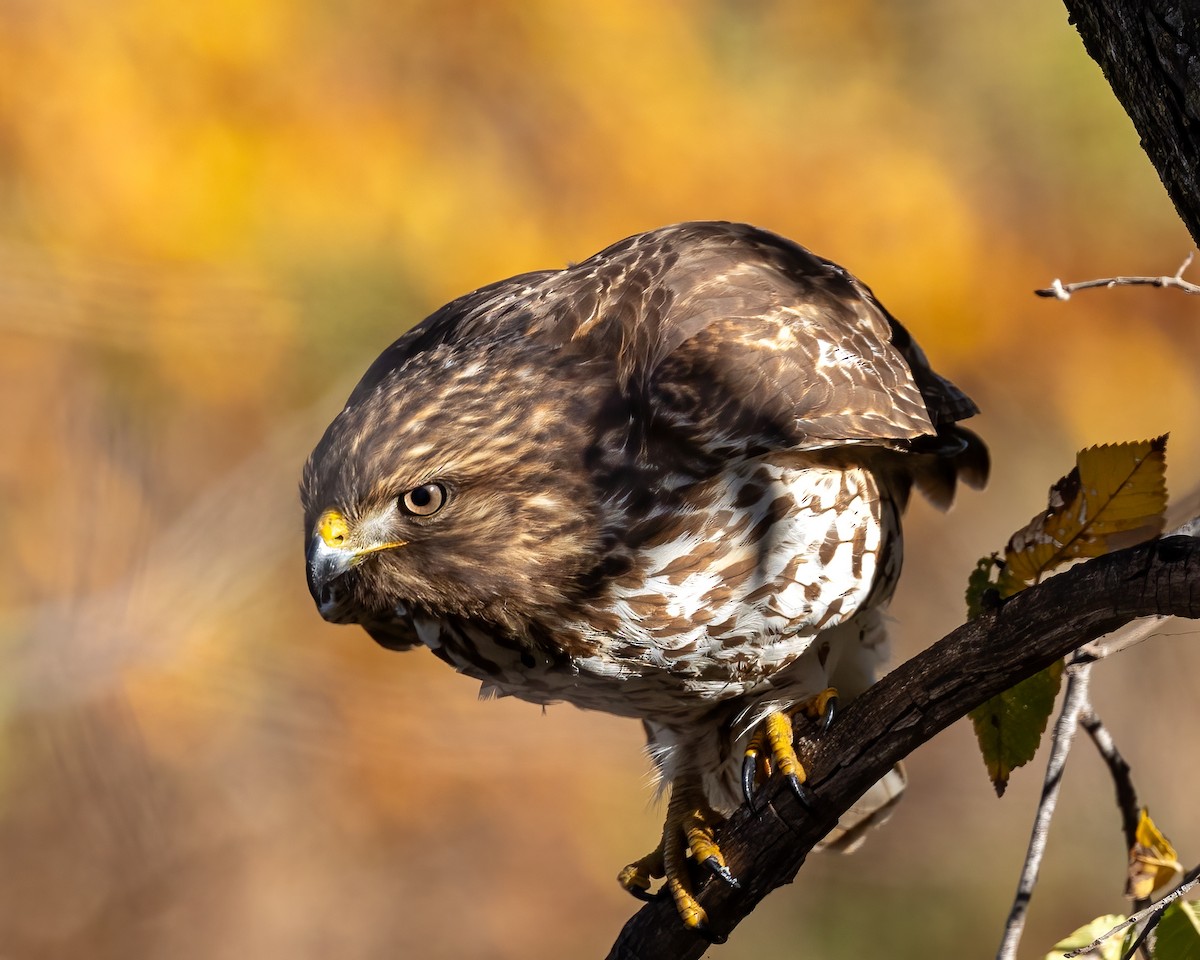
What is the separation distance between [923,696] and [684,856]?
3.79 feet

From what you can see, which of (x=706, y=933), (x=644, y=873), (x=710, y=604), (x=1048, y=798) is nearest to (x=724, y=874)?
(x=706, y=933)

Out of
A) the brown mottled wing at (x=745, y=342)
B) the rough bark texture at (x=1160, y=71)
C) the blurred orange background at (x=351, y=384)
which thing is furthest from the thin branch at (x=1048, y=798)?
the blurred orange background at (x=351, y=384)

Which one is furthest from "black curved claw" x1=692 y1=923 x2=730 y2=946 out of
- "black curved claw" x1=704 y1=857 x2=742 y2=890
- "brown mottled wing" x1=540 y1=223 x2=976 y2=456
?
"brown mottled wing" x1=540 y1=223 x2=976 y2=456

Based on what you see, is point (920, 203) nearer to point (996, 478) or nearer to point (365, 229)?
point (996, 478)

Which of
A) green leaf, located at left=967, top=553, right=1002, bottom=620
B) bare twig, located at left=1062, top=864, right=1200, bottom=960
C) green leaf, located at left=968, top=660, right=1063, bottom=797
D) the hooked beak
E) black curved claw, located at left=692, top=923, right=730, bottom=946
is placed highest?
the hooked beak

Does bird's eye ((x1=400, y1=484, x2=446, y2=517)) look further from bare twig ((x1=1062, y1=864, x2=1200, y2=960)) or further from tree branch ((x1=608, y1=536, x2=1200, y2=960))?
bare twig ((x1=1062, y1=864, x2=1200, y2=960))

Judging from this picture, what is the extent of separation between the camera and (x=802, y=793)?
9.35 feet

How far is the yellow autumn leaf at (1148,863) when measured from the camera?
9.28 feet

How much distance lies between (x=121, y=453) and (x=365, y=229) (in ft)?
5.83

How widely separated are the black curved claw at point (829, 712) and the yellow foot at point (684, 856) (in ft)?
1.17

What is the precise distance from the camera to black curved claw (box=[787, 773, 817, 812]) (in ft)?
9.27

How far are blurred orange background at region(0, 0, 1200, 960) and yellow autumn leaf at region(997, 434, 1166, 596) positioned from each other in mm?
4909

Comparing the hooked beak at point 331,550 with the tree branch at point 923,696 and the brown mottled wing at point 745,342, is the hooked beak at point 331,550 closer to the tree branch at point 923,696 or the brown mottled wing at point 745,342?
the brown mottled wing at point 745,342

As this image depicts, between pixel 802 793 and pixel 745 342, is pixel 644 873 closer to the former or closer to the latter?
pixel 802 793
